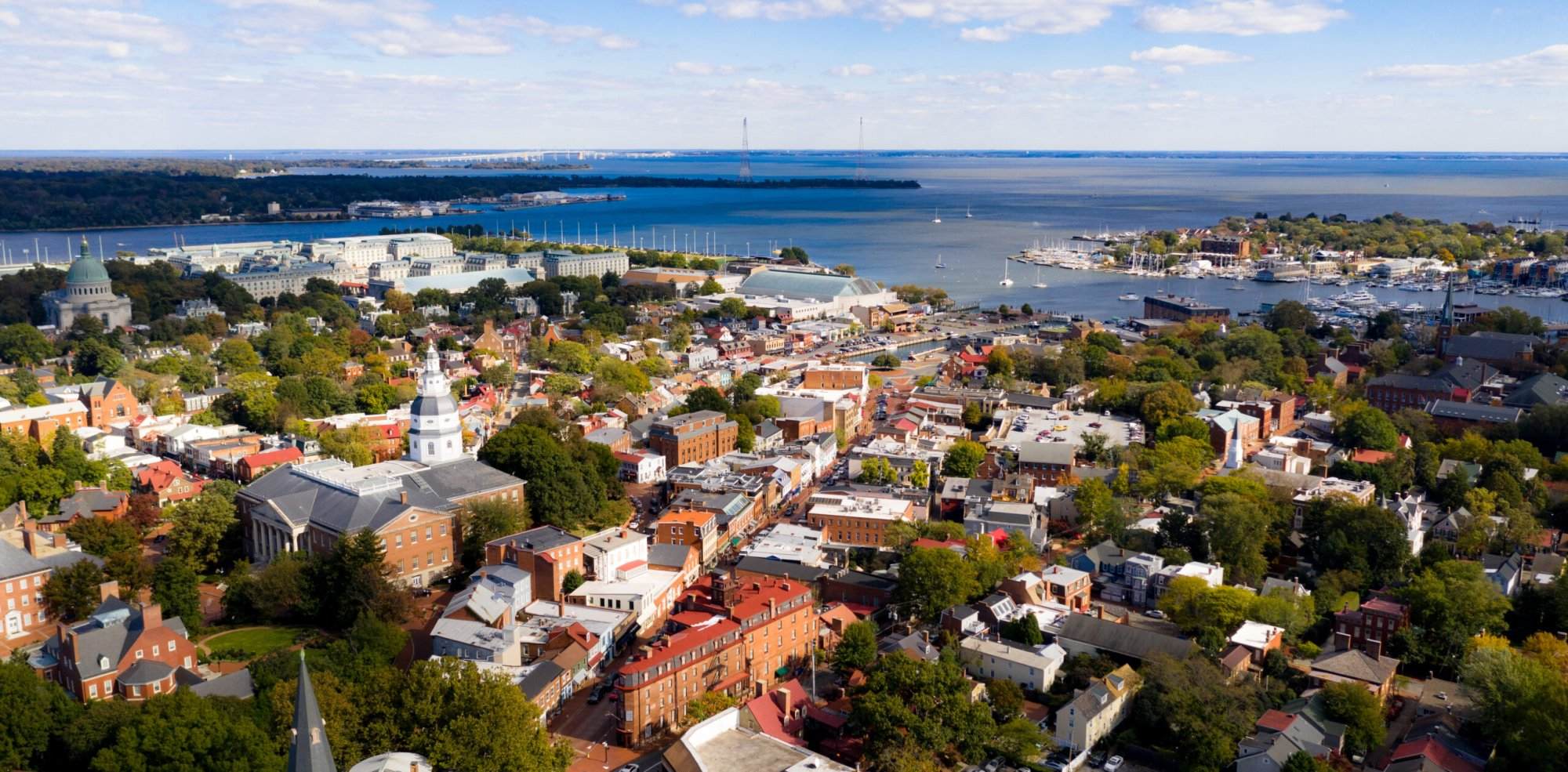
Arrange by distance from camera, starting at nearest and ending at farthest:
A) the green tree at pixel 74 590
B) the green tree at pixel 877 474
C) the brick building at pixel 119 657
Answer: the brick building at pixel 119 657
the green tree at pixel 74 590
the green tree at pixel 877 474

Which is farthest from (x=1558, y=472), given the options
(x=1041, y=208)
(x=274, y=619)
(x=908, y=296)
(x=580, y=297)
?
(x=1041, y=208)

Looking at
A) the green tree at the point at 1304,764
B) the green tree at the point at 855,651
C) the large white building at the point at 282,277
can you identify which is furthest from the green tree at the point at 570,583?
the large white building at the point at 282,277

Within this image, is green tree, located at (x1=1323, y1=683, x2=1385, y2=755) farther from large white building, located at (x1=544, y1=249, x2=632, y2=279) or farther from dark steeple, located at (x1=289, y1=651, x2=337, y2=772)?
large white building, located at (x1=544, y1=249, x2=632, y2=279)

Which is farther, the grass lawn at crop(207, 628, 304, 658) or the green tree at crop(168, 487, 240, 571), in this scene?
the green tree at crop(168, 487, 240, 571)

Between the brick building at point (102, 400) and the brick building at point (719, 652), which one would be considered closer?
the brick building at point (719, 652)

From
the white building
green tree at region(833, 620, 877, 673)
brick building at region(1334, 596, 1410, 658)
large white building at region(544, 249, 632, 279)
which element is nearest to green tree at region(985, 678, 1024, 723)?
the white building

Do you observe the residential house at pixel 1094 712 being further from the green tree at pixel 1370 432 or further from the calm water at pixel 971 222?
the calm water at pixel 971 222

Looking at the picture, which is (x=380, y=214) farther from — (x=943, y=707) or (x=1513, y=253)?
(x=943, y=707)
